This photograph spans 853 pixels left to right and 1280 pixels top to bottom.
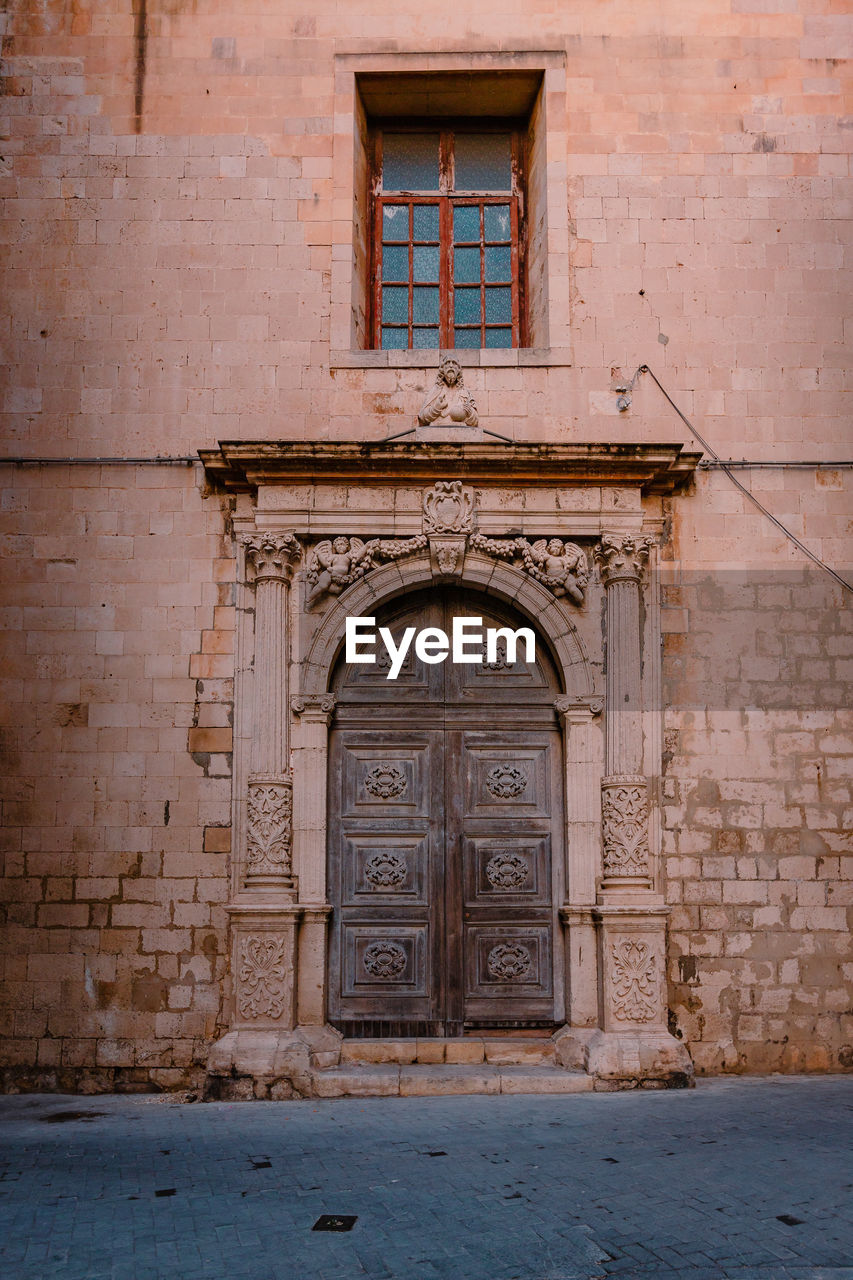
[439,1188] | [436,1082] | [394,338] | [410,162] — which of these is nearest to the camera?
[439,1188]

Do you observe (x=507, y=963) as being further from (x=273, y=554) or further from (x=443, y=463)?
(x=443, y=463)

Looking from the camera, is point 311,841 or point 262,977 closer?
point 262,977

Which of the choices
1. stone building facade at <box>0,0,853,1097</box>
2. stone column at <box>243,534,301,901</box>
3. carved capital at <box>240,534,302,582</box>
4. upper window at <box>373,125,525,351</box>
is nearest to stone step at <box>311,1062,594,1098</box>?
stone building facade at <box>0,0,853,1097</box>

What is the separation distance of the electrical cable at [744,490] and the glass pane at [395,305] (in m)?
1.46

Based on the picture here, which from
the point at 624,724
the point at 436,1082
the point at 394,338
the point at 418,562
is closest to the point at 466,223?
the point at 394,338

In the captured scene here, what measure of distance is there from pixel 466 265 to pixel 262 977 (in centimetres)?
570

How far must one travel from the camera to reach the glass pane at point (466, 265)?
29.8 ft

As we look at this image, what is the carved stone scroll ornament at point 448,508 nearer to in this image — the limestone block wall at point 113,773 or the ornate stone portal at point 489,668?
the ornate stone portal at point 489,668

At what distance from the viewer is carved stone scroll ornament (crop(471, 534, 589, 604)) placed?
26.6ft

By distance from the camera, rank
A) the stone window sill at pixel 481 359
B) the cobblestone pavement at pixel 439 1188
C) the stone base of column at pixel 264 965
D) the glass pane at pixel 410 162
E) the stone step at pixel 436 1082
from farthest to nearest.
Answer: the glass pane at pixel 410 162
the stone window sill at pixel 481 359
the stone base of column at pixel 264 965
the stone step at pixel 436 1082
the cobblestone pavement at pixel 439 1188

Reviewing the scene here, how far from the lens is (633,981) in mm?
7570

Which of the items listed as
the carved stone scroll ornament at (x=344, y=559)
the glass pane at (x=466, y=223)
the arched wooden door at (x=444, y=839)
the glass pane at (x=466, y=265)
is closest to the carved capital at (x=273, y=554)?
the carved stone scroll ornament at (x=344, y=559)

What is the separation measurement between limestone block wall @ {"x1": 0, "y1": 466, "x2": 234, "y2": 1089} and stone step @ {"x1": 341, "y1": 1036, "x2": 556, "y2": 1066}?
1029 millimetres

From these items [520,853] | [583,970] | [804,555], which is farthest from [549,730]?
[804,555]
